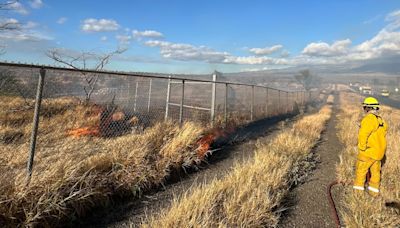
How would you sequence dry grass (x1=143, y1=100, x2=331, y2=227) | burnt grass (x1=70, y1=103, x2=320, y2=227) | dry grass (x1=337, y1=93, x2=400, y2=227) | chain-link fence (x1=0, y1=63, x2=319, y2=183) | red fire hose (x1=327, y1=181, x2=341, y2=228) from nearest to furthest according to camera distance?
1. dry grass (x1=143, y1=100, x2=331, y2=227)
2. dry grass (x1=337, y1=93, x2=400, y2=227)
3. burnt grass (x1=70, y1=103, x2=320, y2=227)
4. red fire hose (x1=327, y1=181, x2=341, y2=228)
5. chain-link fence (x1=0, y1=63, x2=319, y2=183)

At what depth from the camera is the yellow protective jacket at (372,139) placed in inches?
200

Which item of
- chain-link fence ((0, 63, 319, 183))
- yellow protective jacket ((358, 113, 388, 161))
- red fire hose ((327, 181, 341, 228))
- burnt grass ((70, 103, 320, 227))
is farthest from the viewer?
chain-link fence ((0, 63, 319, 183))

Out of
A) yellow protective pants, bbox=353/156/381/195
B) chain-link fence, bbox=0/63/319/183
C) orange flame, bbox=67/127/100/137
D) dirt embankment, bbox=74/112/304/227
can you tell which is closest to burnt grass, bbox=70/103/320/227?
dirt embankment, bbox=74/112/304/227

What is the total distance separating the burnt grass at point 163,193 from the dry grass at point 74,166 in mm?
133

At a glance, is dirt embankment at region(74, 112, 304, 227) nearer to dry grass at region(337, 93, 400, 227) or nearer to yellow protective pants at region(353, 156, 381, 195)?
dry grass at region(337, 93, 400, 227)

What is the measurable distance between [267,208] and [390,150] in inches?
187

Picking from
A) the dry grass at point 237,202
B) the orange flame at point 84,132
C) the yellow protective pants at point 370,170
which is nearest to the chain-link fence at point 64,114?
the orange flame at point 84,132

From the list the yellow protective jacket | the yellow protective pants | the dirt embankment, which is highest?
the yellow protective jacket

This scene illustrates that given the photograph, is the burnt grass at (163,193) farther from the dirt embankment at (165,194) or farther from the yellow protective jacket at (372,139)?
the yellow protective jacket at (372,139)

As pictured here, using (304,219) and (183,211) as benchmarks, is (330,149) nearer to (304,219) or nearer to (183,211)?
(304,219)

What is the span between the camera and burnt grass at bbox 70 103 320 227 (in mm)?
4031

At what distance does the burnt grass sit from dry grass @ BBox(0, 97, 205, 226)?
133mm

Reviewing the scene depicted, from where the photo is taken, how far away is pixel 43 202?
3578 millimetres

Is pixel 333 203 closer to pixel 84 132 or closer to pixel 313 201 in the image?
pixel 313 201
